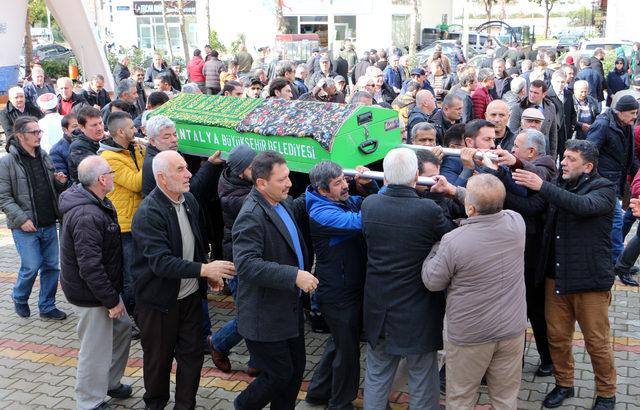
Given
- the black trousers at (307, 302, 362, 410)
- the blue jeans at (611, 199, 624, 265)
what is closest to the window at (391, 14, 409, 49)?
the blue jeans at (611, 199, 624, 265)

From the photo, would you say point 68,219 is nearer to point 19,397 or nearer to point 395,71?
point 19,397

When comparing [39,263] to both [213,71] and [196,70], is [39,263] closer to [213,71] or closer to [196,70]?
[213,71]

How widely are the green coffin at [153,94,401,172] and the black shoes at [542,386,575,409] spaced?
2.18 metres

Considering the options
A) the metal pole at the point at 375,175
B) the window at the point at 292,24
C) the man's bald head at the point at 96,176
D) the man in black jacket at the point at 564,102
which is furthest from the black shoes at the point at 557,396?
the window at the point at 292,24

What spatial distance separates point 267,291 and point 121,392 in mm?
A: 1826

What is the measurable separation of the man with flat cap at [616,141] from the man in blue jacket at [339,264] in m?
4.10

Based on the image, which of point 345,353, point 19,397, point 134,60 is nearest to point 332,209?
point 345,353

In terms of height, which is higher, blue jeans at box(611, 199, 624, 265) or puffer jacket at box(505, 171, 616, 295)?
puffer jacket at box(505, 171, 616, 295)

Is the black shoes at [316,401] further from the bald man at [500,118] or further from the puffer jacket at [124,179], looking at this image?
the bald man at [500,118]

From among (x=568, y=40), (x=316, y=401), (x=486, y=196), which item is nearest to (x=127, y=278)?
(x=316, y=401)

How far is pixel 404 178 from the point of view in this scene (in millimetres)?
4219

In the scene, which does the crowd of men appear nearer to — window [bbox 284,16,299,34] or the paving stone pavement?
the paving stone pavement

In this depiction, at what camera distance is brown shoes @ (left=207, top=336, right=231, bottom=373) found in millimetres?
5633

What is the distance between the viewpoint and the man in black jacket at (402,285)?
4195 millimetres
